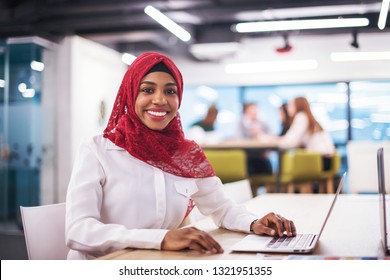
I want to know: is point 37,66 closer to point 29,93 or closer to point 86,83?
point 29,93

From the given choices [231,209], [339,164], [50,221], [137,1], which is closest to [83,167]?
[50,221]

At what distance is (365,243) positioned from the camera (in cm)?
134

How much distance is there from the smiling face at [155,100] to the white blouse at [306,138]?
3006mm

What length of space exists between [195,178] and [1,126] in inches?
111

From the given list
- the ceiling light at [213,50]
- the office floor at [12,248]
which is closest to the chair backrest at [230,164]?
the office floor at [12,248]

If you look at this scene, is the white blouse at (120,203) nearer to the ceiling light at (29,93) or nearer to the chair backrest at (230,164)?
the ceiling light at (29,93)

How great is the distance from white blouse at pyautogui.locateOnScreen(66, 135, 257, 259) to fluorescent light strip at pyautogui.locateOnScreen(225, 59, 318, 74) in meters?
7.24

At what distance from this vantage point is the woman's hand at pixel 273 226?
1408 millimetres

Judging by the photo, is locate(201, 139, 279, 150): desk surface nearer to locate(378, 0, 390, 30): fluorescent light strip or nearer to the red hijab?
locate(378, 0, 390, 30): fluorescent light strip

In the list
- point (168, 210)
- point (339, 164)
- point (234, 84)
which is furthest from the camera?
point (234, 84)

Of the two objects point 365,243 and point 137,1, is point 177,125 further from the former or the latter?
point 137,1

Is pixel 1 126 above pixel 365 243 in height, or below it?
above

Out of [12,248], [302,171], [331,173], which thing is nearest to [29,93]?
[12,248]
